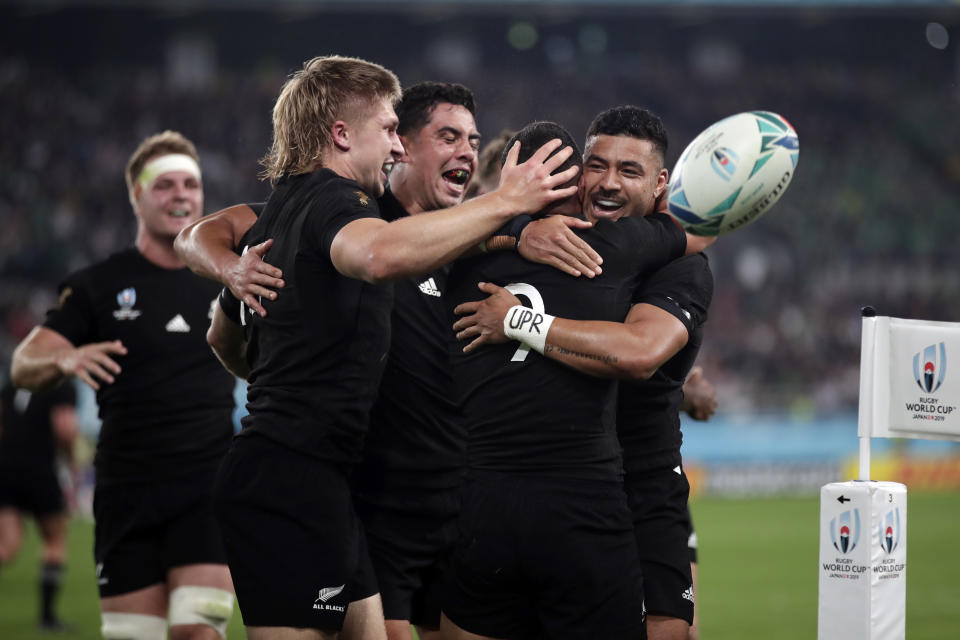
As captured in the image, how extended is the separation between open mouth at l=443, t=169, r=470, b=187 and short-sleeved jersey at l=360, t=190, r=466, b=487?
1.84 ft

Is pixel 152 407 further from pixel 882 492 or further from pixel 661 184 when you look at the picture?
pixel 882 492

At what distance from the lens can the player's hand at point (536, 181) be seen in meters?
3.56

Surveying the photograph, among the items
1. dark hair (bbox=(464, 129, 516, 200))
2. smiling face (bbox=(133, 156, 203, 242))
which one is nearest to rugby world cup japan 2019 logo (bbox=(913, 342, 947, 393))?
dark hair (bbox=(464, 129, 516, 200))

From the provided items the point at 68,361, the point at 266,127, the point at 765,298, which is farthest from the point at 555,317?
the point at 266,127

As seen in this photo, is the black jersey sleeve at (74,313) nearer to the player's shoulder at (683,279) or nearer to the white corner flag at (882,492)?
the player's shoulder at (683,279)

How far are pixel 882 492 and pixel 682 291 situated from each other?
1.22 meters

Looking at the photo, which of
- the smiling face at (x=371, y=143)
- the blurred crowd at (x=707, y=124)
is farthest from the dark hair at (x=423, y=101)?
the blurred crowd at (x=707, y=124)

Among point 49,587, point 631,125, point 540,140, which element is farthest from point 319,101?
point 49,587

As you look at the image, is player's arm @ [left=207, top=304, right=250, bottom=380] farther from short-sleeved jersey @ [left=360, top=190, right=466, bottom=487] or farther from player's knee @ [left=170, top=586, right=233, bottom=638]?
player's knee @ [left=170, top=586, right=233, bottom=638]

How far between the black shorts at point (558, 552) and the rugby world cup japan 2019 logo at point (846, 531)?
1.17 metres

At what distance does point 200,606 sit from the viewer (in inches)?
214

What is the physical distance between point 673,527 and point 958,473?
57.3 feet

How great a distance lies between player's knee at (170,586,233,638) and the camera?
5430mm

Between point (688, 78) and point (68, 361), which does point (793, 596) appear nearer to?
point (68, 361)
